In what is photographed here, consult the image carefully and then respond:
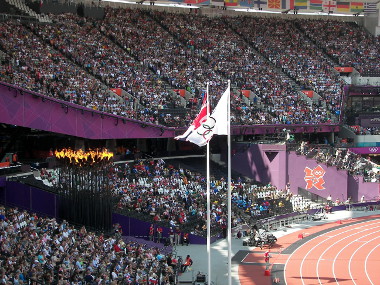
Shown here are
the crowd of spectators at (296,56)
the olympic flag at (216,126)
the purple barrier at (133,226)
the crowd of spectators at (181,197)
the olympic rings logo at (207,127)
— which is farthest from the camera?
the crowd of spectators at (296,56)

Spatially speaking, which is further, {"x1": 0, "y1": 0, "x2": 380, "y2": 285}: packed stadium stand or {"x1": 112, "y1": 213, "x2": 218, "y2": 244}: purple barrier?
{"x1": 112, "y1": 213, "x2": 218, "y2": 244}: purple barrier

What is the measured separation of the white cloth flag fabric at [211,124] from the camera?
21.0m

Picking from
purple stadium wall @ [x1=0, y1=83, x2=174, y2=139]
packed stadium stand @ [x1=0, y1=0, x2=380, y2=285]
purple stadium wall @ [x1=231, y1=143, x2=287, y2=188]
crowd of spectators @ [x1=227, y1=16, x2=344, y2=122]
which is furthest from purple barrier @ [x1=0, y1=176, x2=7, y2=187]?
crowd of spectators @ [x1=227, y1=16, x2=344, y2=122]

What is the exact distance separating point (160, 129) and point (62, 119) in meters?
9.24

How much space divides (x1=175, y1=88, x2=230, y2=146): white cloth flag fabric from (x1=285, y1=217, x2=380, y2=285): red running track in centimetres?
1009

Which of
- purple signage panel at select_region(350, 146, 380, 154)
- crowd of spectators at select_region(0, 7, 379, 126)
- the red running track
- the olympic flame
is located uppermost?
crowd of spectators at select_region(0, 7, 379, 126)

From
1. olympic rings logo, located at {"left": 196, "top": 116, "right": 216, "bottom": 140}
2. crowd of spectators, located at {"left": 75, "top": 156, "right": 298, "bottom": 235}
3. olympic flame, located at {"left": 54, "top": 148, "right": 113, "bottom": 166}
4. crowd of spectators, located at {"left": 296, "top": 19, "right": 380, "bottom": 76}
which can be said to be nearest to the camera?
olympic rings logo, located at {"left": 196, "top": 116, "right": 216, "bottom": 140}

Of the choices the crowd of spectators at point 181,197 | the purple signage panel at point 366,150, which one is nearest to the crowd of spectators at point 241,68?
the purple signage panel at point 366,150

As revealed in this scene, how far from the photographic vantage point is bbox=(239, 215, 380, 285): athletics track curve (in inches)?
1150

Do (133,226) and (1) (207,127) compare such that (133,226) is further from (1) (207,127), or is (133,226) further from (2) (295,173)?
(2) (295,173)

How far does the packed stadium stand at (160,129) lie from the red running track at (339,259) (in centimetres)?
347

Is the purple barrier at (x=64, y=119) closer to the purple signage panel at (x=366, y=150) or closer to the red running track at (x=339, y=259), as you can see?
the red running track at (x=339, y=259)

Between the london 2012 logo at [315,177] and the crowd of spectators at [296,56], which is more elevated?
the crowd of spectators at [296,56]

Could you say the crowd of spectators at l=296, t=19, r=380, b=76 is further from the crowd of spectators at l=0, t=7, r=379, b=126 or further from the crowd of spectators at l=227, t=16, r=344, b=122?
the crowd of spectators at l=227, t=16, r=344, b=122
